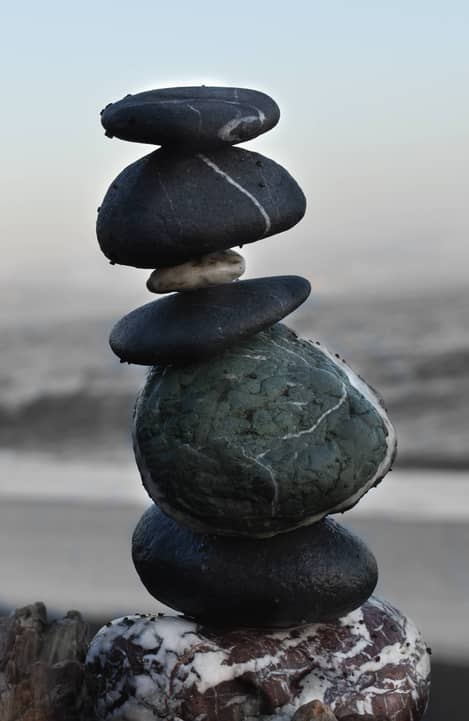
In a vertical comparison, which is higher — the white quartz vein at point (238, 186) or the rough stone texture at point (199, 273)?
the white quartz vein at point (238, 186)

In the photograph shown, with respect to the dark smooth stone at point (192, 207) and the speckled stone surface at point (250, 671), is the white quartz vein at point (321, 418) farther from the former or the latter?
the speckled stone surface at point (250, 671)

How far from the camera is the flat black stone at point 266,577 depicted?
5234 mm

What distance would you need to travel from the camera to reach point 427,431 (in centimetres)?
1599

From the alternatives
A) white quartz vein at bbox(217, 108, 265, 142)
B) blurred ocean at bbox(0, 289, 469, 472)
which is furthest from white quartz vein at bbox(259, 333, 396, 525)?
blurred ocean at bbox(0, 289, 469, 472)

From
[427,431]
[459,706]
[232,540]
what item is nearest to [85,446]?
[427,431]

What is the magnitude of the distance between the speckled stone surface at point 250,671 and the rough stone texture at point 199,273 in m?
1.47

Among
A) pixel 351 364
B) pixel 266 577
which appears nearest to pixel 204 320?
pixel 266 577

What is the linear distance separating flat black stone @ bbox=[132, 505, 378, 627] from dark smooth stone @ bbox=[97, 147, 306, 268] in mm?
1261

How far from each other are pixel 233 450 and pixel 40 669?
152cm

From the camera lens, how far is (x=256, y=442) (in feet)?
16.3

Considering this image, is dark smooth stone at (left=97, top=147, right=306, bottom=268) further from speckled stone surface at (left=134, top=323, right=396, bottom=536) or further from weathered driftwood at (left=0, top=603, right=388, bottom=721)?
weathered driftwood at (left=0, top=603, right=388, bottom=721)

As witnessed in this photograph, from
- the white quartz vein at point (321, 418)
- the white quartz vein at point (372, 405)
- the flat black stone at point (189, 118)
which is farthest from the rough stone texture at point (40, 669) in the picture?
the flat black stone at point (189, 118)

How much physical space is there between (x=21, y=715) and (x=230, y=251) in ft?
7.38

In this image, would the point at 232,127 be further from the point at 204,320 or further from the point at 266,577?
the point at 266,577
